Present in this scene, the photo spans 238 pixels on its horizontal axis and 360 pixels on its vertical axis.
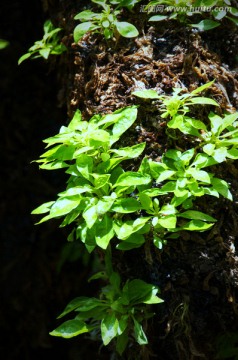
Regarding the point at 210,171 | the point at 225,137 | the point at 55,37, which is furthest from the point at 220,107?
the point at 55,37

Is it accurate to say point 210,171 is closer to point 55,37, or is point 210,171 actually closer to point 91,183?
point 91,183

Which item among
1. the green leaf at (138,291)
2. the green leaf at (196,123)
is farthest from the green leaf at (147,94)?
the green leaf at (138,291)

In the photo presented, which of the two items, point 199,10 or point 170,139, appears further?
point 199,10

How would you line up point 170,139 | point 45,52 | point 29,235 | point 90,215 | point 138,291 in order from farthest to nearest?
point 29,235, point 45,52, point 170,139, point 138,291, point 90,215

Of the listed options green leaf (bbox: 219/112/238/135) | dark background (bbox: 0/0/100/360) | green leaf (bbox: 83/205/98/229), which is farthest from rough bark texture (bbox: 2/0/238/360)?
dark background (bbox: 0/0/100/360)

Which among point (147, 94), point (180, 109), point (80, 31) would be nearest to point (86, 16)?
point (80, 31)

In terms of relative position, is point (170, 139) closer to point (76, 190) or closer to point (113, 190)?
point (113, 190)

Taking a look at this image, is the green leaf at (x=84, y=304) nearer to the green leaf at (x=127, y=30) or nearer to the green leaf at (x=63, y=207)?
the green leaf at (x=63, y=207)
